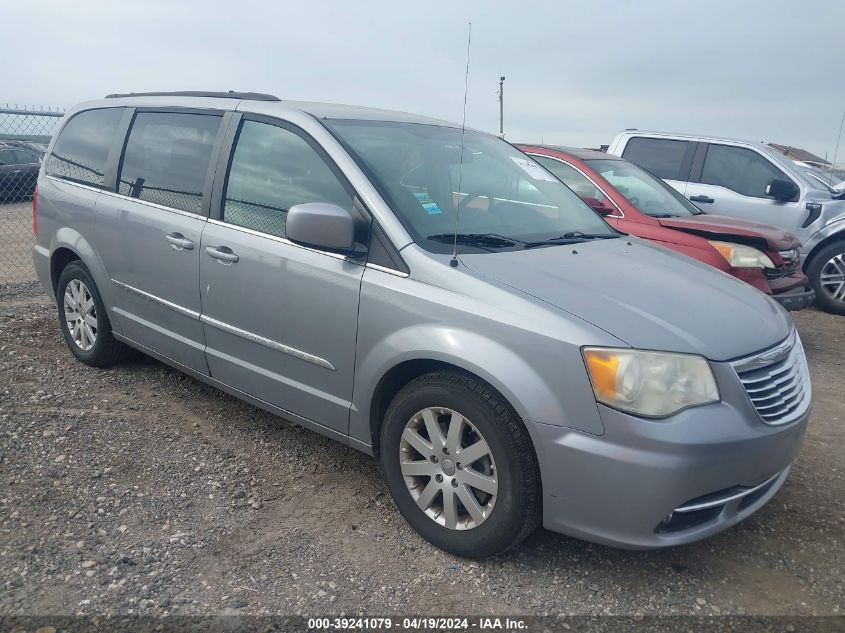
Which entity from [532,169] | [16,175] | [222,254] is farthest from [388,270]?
[16,175]

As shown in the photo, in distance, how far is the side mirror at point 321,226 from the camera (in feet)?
10.0

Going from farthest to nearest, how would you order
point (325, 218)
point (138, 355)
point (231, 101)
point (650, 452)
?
1. point (138, 355)
2. point (231, 101)
3. point (325, 218)
4. point (650, 452)

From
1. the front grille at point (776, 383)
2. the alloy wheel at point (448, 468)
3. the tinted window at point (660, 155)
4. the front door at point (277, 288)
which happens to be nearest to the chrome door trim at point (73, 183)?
the front door at point (277, 288)

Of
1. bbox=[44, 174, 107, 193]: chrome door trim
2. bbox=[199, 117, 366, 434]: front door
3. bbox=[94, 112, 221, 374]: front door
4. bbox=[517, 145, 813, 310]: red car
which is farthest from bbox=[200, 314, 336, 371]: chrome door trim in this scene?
bbox=[517, 145, 813, 310]: red car

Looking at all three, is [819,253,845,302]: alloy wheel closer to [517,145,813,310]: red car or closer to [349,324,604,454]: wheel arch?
[517,145,813,310]: red car

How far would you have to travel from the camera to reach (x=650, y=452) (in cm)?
251

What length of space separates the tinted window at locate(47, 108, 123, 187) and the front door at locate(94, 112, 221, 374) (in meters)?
0.25

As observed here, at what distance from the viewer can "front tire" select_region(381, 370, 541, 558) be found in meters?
2.73

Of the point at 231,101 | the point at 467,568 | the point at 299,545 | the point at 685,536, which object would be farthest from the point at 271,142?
the point at 685,536

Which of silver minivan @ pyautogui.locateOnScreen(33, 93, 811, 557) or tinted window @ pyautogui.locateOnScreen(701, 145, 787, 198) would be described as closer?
silver minivan @ pyautogui.locateOnScreen(33, 93, 811, 557)

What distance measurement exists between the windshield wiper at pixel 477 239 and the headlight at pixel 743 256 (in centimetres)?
311

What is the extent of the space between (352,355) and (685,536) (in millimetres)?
1497

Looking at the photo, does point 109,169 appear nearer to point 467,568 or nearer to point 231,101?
point 231,101

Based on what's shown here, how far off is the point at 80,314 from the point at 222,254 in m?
1.86
